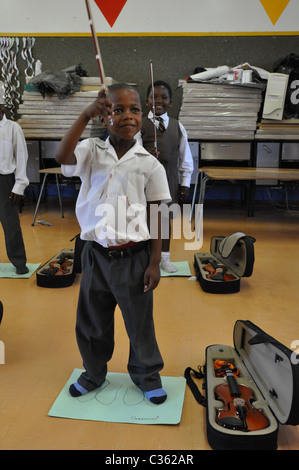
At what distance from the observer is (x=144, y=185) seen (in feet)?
5.29

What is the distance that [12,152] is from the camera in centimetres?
312

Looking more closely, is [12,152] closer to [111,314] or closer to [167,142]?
[167,142]

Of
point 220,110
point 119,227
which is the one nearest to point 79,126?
point 119,227

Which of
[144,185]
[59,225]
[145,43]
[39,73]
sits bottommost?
[59,225]

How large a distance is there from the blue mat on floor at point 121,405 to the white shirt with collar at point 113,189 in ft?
2.05

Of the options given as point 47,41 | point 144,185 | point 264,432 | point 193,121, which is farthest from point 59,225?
point 264,432

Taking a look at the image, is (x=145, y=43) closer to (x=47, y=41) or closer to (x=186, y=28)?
(x=186, y=28)

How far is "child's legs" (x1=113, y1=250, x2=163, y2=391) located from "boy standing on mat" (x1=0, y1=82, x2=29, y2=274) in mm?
1719

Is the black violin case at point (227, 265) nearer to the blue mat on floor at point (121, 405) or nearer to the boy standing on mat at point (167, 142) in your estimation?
the boy standing on mat at point (167, 142)

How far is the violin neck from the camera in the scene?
5.50 ft

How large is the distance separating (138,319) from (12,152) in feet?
6.31

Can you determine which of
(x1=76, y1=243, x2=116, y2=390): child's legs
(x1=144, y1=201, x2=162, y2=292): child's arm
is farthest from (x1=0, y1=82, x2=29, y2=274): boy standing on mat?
(x1=144, y1=201, x2=162, y2=292): child's arm

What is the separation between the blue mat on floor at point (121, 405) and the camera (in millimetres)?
1656

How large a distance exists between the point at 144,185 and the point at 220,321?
1191 mm
